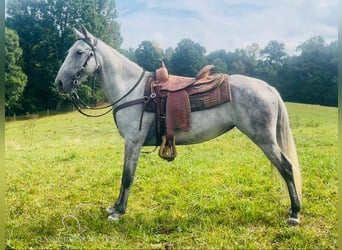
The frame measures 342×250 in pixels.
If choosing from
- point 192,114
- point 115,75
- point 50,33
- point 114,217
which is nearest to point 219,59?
point 192,114

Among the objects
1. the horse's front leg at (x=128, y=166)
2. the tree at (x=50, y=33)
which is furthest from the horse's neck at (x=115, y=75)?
the tree at (x=50, y=33)

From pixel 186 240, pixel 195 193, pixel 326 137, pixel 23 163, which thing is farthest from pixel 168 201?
pixel 326 137

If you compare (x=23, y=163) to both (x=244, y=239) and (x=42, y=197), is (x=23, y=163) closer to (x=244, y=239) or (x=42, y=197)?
(x=42, y=197)

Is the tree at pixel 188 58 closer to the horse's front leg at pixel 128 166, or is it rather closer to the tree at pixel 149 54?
the tree at pixel 149 54

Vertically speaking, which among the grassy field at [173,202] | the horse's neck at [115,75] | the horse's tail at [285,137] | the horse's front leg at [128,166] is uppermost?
the horse's neck at [115,75]

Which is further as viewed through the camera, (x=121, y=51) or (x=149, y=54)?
(x=121, y=51)

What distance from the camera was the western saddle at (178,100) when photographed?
3.88 m

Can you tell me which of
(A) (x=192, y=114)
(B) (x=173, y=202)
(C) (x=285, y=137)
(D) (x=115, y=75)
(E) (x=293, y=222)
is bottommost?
(B) (x=173, y=202)

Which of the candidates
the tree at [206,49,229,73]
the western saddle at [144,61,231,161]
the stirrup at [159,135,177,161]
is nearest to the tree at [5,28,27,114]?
the tree at [206,49,229,73]

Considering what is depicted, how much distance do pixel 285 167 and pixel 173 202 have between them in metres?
1.63

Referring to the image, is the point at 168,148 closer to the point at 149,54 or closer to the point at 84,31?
the point at 84,31

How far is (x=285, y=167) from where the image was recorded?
378 cm

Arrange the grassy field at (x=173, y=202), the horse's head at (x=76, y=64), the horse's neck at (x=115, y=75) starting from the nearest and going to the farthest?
the grassy field at (x=173, y=202) → the horse's head at (x=76, y=64) → the horse's neck at (x=115, y=75)

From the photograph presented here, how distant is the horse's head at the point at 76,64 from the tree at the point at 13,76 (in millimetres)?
7155
